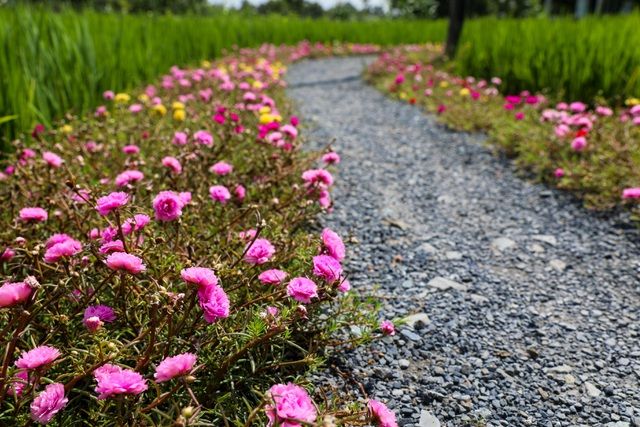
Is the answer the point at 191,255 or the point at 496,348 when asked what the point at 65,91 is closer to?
the point at 191,255

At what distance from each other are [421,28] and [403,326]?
50.9 ft

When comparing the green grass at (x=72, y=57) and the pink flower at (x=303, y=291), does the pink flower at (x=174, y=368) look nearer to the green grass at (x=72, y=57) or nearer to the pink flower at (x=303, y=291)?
the pink flower at (x=303, y=291)

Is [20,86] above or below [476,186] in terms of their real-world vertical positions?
above

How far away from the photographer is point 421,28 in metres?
16.3

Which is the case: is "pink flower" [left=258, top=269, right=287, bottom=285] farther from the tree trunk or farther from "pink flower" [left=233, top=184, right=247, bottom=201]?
the tree trunk

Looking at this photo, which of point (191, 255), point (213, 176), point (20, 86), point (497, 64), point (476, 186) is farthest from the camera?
point (497, 64)

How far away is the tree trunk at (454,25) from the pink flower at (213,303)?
949 cm

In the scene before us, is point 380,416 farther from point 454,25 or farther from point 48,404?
point 454,25

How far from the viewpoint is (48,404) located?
128 centimetres

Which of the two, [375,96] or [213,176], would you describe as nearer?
[213,176]

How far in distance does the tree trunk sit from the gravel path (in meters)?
5.96

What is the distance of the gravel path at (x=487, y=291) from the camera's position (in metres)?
1.94

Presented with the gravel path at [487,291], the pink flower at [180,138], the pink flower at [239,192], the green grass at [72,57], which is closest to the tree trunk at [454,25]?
the green grass at [72,57]

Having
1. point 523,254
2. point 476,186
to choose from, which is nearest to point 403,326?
point 523,254
